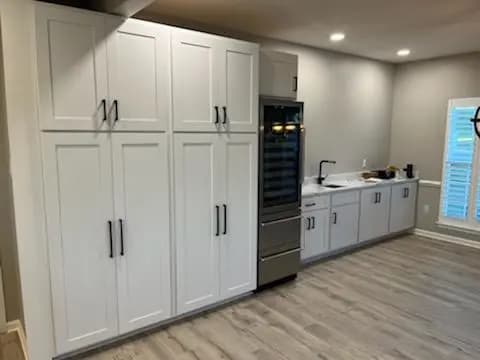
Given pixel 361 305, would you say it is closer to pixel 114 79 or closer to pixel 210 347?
pixel 210 347

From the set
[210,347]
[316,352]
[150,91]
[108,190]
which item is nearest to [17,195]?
[108,190]

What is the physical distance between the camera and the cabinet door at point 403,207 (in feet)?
17.2

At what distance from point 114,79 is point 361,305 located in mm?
2848

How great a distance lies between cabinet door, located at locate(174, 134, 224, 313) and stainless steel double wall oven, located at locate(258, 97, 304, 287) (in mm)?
526

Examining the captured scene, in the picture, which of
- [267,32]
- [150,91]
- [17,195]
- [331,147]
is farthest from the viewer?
[331,147]

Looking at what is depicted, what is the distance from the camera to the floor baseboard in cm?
504

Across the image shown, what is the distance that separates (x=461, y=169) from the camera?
505 centimetres

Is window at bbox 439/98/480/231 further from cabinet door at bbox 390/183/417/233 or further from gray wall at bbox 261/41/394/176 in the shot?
gray wall at bbox 261/41/394/176

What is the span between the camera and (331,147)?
498cm

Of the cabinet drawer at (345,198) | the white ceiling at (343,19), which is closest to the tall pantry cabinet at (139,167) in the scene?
the white ceiling at (343,19)

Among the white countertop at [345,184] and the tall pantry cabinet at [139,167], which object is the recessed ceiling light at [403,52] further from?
the tall pantry cabinet at [139,167]

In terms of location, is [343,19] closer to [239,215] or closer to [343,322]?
[239,215]

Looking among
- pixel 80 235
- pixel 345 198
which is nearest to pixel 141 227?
pixel 80 235

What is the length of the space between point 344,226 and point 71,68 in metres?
3.54
